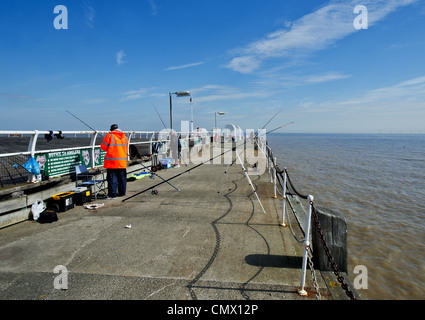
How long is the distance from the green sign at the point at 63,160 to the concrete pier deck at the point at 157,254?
1.52 meters

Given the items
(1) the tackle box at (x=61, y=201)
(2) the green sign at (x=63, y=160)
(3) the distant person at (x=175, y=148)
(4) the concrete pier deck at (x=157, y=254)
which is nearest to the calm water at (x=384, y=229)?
(4) the concrete pier deck at (x=157, y=254)

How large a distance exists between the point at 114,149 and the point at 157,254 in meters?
4.11

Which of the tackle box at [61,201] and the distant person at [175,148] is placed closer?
the tackle box at [61,201]

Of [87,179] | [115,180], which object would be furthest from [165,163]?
[115,180]

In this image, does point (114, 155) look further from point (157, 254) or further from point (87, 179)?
point (157, 254)

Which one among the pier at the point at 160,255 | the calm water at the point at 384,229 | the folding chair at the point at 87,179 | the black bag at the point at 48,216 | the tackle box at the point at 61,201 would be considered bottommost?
the calm water at the point at 384,229

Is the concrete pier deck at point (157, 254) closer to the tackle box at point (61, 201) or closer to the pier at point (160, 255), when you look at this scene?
the pier at point (160, 255)

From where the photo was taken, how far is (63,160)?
728 centimetres

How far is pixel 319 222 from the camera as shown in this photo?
Result: 3.36 metres

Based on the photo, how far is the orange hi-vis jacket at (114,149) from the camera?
275 inches
